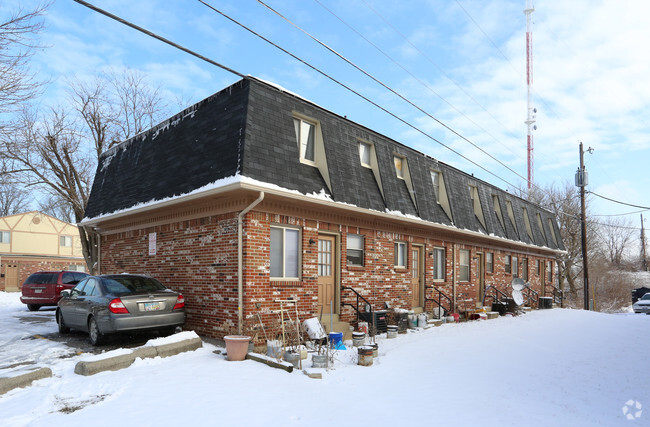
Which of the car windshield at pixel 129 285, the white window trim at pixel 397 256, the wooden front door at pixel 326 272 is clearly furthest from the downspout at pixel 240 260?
the white window trim at pixel 397 256

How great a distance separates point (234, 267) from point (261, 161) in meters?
2.39

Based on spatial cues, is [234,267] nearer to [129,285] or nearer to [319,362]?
[129,285]

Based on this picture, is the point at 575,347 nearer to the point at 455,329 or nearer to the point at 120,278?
the point at 455,329

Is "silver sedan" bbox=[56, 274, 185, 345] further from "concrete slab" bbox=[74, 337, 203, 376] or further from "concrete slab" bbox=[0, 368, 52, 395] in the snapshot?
"concrete slab" bbox=[0, 368, 52, 395]

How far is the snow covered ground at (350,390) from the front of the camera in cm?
548

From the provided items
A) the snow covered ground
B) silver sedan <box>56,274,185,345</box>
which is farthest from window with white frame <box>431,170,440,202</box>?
silver sedan <box>56,274,185,345</box>

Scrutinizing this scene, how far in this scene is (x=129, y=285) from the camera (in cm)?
947

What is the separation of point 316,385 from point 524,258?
21.4 metres

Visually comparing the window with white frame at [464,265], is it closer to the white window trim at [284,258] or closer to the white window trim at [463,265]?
the white window trim at [463,265]

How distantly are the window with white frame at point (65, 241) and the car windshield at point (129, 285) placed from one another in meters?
38.4

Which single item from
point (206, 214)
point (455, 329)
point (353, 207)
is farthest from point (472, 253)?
point (206, 214)

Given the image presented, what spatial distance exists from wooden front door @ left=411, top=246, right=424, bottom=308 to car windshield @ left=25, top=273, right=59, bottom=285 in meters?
14.3

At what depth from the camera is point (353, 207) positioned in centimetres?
1148

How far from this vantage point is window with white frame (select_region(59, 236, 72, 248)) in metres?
42.2
